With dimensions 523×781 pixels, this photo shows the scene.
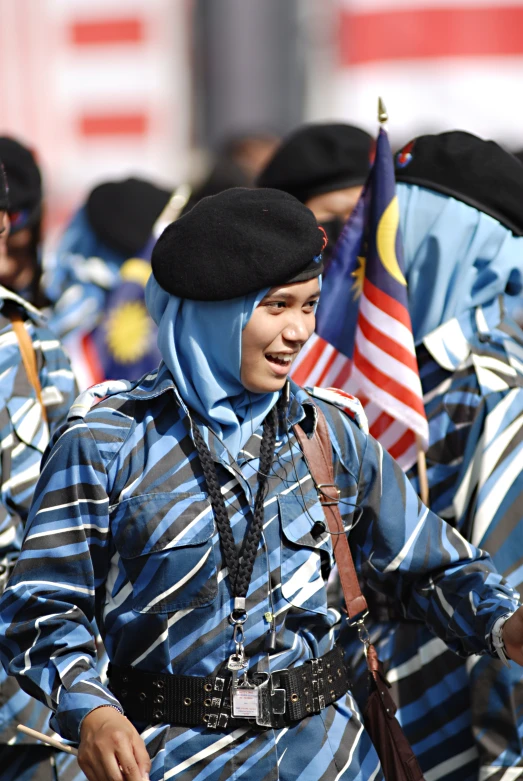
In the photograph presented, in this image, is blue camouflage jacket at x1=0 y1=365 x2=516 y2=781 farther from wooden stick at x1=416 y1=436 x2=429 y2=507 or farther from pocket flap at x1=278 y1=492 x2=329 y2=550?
wooden stick at x1=416 y1=436 x2=429 y2=507

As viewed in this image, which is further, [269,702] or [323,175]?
[323,175]

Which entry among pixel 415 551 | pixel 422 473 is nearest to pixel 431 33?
pixel 422 473

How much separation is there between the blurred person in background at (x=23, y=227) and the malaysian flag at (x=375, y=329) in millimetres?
1382

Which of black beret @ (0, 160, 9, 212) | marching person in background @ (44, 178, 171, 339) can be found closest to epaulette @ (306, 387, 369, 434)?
black beret @ (0, 160, 9, 212)

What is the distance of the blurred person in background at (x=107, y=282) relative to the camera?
20.8 feet

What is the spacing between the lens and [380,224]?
358 centimetres

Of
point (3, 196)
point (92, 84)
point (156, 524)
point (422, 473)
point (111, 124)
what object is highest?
point (3, 196)

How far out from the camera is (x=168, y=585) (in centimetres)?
252

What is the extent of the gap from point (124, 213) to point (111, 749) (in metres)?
4.84

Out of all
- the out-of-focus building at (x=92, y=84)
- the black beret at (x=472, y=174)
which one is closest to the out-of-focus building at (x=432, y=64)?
the out-of-focus building at (x=92, y=84)

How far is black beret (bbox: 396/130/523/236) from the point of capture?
11.8 feet

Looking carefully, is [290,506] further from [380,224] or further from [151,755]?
[380,224]

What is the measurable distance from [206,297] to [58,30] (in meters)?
12.7

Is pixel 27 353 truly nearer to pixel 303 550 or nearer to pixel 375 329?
pixel 375 329
